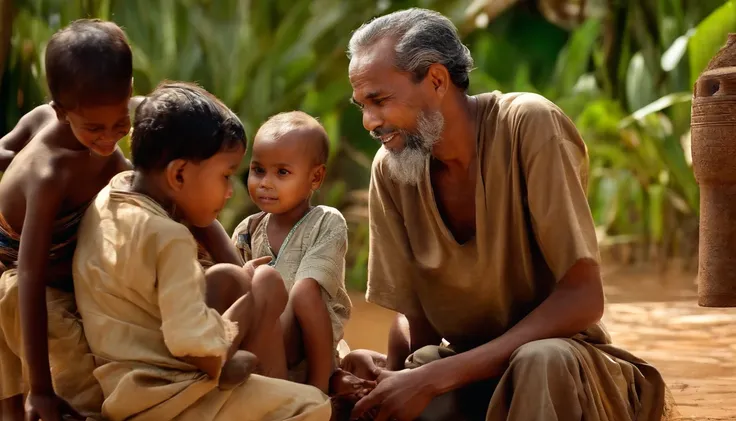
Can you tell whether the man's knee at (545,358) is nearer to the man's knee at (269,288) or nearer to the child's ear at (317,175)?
the man's knee at (269,288)

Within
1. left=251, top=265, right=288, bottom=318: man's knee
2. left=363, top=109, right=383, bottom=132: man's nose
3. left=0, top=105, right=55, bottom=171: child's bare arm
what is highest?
left=0, top=105, right=55, bottom=171: child's bare arm

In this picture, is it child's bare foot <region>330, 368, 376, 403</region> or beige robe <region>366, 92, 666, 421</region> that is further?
child's bare foot <region>330, 368, 376, 403</region>

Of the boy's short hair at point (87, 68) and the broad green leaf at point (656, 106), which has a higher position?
the boy's short hair at point (87, 68)

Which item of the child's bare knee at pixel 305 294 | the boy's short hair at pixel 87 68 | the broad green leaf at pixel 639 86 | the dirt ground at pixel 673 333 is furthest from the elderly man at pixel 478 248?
the broad green leaf at pixel 639 86

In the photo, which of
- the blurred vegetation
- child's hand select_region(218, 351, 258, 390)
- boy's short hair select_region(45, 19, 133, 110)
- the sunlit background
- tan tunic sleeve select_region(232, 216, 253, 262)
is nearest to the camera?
child's hand select_region(218, 351, 258, 390)

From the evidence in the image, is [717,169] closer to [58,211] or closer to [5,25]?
[58,211]

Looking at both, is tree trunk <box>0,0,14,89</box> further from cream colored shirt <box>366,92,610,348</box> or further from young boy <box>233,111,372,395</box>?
cream colored shirt <box>366,92,610,348</box>

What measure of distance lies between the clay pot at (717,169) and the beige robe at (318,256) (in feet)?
3.96

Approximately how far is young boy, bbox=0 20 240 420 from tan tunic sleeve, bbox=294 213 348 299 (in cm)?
67

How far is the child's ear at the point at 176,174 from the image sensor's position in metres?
2.66

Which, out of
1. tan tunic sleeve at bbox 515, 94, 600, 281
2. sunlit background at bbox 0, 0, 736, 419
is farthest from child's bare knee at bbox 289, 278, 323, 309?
sunlit background at bbox 0, 0, 736, 419

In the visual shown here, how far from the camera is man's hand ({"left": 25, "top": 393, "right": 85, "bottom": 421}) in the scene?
2.66 meters

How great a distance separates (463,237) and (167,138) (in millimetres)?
1032

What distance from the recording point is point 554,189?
3025mm
